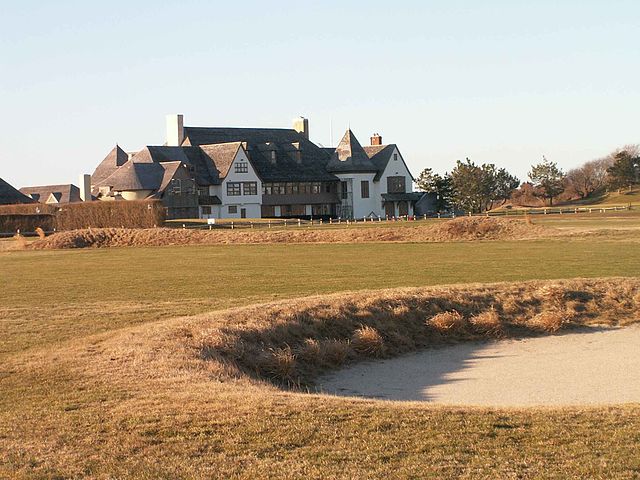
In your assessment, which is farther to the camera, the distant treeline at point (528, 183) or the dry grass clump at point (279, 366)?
the distant treeline at point (528, 183)

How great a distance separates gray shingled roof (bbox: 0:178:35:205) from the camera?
10380 centimetres

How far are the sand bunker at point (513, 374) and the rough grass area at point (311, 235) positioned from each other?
3867 cm

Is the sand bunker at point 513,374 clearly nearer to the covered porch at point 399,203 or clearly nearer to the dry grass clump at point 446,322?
the dry grass clump at point 446,322

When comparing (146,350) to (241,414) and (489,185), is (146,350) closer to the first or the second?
(241,414)

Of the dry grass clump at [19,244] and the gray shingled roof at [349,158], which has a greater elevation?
the gray shingled roof at [349,158]

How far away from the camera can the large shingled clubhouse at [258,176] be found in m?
107

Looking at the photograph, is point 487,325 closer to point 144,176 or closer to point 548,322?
point 548,322

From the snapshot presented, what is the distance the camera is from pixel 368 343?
2233cm

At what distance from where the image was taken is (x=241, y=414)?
13.2m

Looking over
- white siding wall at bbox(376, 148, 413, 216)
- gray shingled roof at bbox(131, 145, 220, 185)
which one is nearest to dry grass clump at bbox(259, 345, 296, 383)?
gray shingled roof at bbox(131, 145, 220, 185)

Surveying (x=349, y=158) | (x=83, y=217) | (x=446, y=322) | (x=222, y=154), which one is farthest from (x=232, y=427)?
(x=349, y=158)

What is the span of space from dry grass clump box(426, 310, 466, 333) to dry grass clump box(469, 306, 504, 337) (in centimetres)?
31

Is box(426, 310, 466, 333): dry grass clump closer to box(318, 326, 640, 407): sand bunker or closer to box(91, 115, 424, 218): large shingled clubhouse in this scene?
box(318, 326, 640, 407): sand bunker

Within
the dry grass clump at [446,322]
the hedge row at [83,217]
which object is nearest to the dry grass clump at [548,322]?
the dry grass clump at [446,322]
